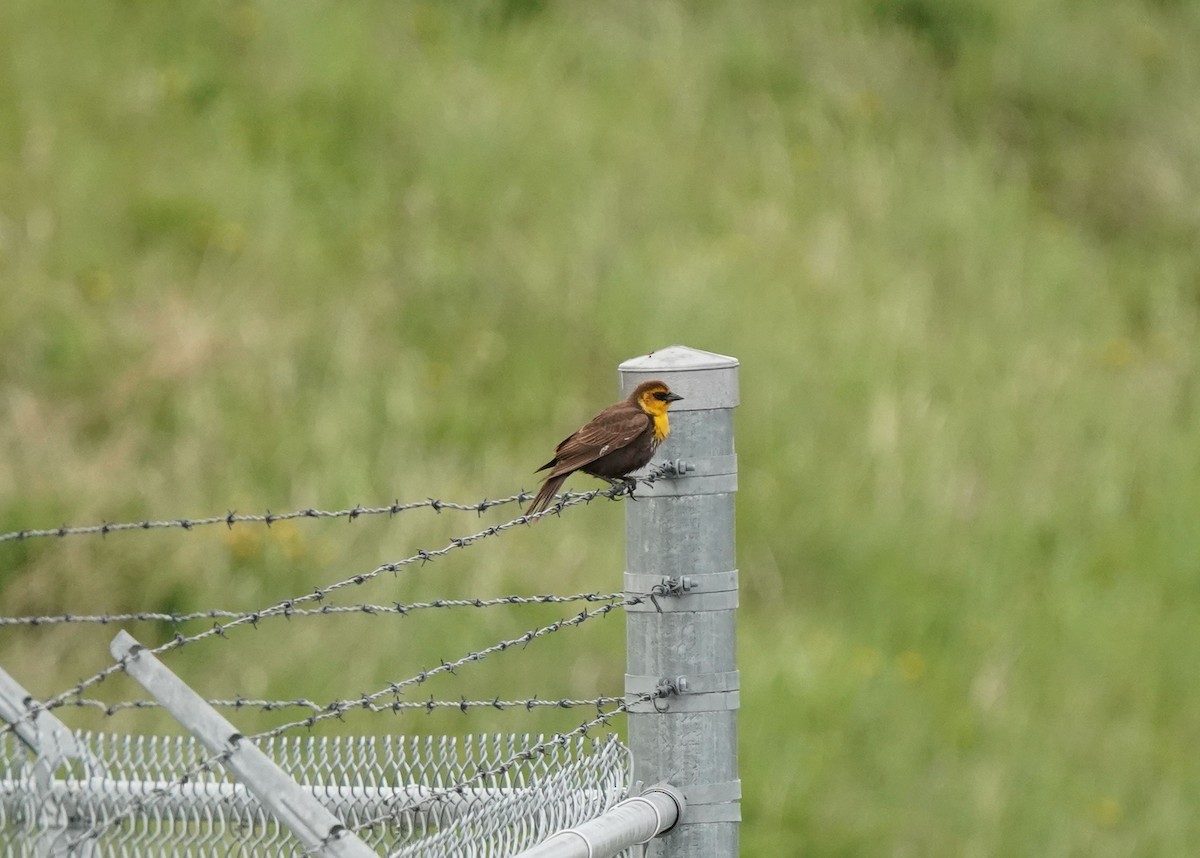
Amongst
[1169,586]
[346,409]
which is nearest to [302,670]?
[346,409]

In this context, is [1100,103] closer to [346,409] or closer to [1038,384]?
[1038,384]

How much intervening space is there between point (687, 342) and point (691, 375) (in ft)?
19.3

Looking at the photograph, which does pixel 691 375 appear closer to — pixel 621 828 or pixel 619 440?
pixel 619 440

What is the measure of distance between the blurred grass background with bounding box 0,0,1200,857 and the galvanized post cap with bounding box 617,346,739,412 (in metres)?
3.50

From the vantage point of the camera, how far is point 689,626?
10.9 ft

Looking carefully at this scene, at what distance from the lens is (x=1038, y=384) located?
32.2ft

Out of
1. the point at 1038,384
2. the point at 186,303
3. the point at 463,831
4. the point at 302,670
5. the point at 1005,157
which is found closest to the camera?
the point at 463,831

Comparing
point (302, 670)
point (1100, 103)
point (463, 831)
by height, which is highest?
point (1100, 103)

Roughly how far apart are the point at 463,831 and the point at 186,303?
22.0 ft

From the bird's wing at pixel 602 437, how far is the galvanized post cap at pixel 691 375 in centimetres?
19

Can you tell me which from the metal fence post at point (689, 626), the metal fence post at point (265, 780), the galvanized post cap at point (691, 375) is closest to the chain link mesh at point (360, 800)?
the metal fence post at point (689, 626)

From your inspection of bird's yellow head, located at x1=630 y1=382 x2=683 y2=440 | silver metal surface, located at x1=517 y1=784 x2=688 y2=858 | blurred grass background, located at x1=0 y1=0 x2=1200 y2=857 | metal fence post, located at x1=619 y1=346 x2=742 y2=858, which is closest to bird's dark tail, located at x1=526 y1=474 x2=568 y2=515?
bird's yellow head, located at x1=630 y1=382 x2=683 y2=440

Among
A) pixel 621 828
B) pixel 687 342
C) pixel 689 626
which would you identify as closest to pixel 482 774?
pixel 621 828

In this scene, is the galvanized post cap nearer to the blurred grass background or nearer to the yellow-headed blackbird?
the yellow-headed blackbird
